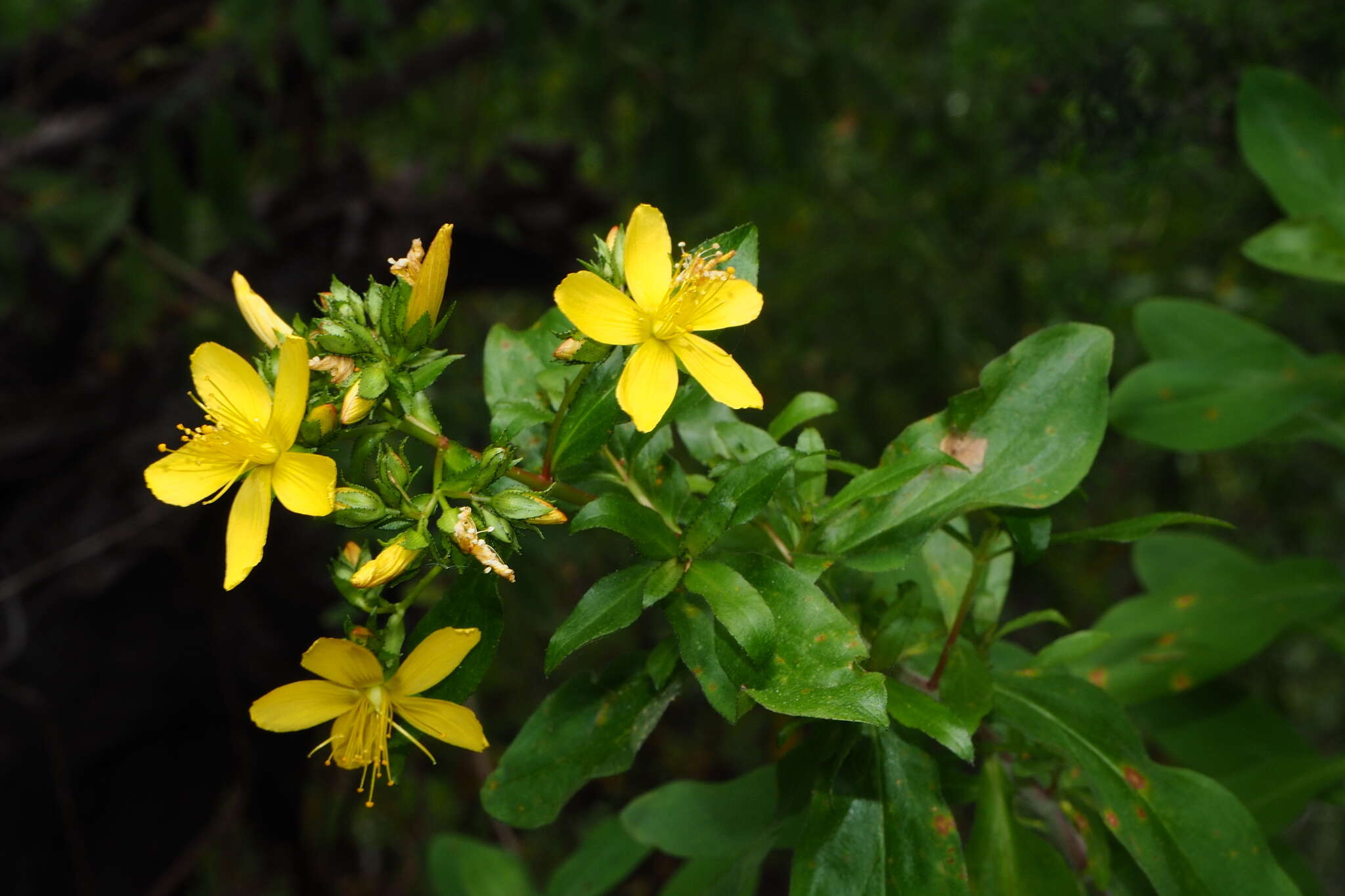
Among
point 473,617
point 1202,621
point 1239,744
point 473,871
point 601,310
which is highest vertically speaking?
point 601,310

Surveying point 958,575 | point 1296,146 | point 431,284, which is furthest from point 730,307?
point 1296,146

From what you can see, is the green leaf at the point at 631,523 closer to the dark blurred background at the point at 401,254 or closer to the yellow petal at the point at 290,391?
the yellow petal at the point at 290,391

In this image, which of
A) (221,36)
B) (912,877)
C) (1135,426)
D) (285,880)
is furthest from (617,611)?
(221,36)

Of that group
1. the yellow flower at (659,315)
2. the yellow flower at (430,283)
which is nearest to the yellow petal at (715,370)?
the yellow flower at (659,315)

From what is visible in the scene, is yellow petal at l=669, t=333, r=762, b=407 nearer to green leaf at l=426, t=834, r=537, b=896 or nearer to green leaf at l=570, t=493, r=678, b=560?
green leaf at l=570, t=493, r=678, b=560

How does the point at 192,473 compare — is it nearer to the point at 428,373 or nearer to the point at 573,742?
the point at 428,373

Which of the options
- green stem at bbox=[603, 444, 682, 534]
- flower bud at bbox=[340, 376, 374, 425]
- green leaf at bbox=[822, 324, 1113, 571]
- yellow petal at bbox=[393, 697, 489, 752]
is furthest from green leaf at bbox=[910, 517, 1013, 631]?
flower bud at bbox=[340, 376, 374, 425]

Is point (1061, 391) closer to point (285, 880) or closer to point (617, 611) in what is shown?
point (617, 611)
